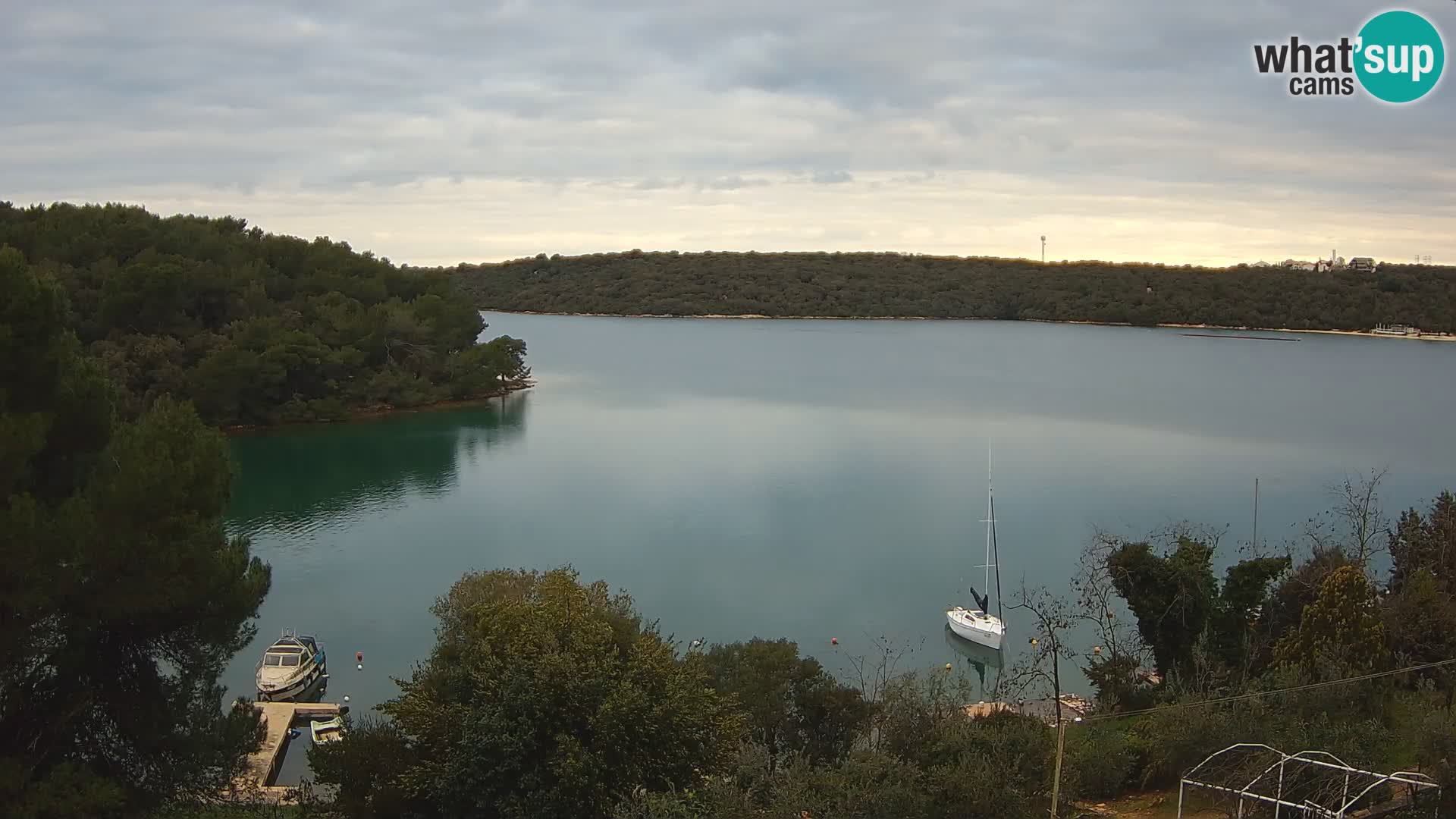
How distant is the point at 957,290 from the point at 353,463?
287ft

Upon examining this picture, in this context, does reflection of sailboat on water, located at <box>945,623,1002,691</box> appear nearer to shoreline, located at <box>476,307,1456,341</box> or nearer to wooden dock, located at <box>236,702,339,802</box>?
wooden dock, located at <box>236,702,339,802</box>

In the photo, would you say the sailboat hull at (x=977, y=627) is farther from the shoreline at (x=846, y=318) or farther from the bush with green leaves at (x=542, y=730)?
the shoreline at (x=846, y=318)

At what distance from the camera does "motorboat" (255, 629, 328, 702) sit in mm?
15781

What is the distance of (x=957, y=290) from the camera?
114 m

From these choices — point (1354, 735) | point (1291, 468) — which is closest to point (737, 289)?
point (1291, 468)

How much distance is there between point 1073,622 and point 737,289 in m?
97.6

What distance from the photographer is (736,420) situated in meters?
46.1

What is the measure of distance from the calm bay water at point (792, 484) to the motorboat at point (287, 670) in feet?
1.91

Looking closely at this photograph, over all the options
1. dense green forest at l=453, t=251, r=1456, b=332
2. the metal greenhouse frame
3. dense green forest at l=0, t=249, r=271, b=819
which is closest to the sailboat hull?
the metal greenhouse frame

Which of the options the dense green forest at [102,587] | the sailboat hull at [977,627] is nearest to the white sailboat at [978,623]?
the sailboat hull at [977,627]

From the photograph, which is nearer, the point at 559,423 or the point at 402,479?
the point at 402,479

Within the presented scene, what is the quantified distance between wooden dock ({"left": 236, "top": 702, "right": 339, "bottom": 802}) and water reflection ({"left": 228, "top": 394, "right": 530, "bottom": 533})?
11.3 meters

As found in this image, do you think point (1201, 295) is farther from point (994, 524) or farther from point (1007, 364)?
point (994, 524)

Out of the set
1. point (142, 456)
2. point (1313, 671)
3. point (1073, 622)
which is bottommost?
point (1073, 622)
